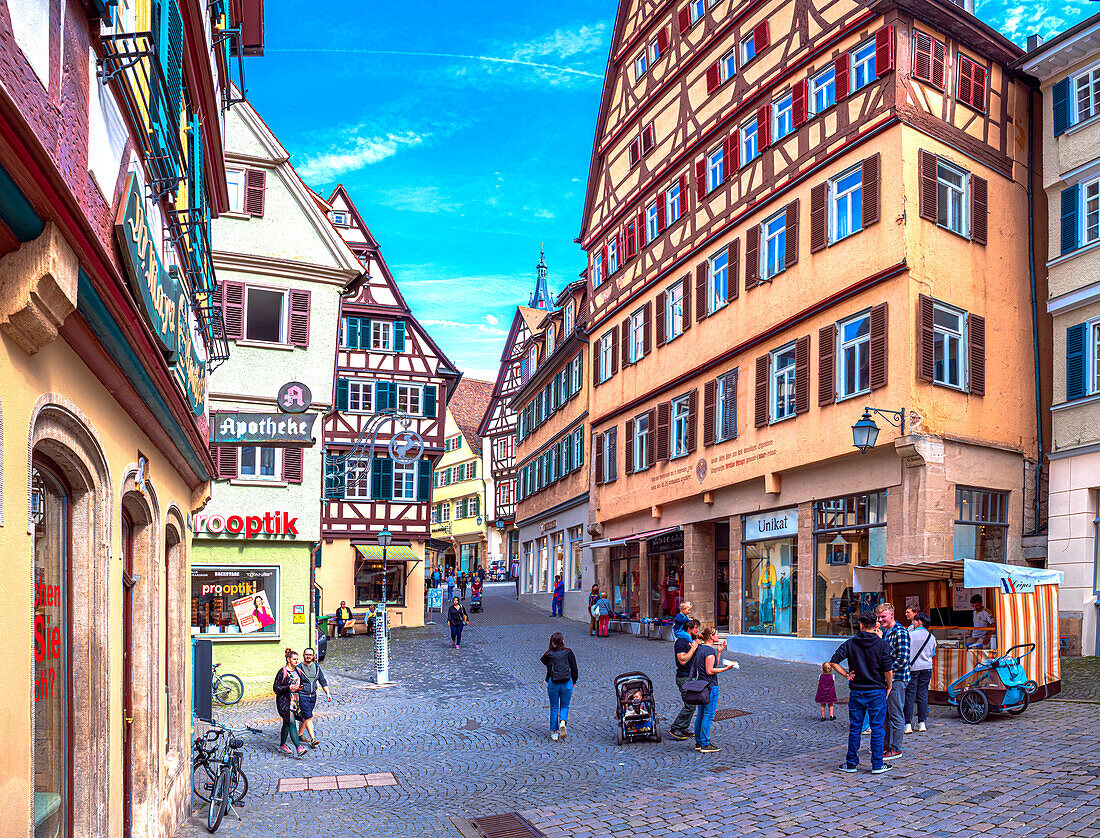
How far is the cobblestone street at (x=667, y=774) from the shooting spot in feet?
31.4

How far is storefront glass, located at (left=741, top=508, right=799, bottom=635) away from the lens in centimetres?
2378

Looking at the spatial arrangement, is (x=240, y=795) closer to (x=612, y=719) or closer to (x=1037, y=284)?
(x=612, y=719)

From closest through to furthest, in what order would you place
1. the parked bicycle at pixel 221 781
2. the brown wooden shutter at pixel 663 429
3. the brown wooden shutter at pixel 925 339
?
the parked bicycle at pixel 221 781
the brown wooden shutter at pixel 925 339
the brown wooden shutter at pixel 663 429

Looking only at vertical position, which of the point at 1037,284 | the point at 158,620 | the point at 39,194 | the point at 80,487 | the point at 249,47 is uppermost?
the point at 249,47

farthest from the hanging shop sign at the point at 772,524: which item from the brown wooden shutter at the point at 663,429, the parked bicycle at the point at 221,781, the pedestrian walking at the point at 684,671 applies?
the parked bicycle at the point at 221,781

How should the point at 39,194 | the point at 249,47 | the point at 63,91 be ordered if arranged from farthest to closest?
the point at 249,47, the point at 63,91, the point at 39,194

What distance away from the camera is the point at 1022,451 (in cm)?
2148

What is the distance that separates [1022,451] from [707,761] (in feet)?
40.0

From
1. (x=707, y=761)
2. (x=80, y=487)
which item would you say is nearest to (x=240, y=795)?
(x=707, y=761)

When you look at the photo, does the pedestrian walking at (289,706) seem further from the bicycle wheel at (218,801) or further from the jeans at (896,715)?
the jeans at (896,715)

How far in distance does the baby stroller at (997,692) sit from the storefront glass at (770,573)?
29.6 ft

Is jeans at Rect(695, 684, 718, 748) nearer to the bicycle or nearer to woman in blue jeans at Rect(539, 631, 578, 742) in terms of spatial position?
woman in blue jeans at Rect(539, 631, 578, 742)

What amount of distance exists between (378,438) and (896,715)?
2928cm

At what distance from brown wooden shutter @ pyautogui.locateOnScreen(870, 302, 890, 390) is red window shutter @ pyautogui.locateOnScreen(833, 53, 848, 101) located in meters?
5.07
